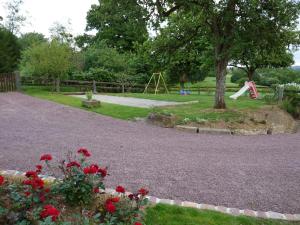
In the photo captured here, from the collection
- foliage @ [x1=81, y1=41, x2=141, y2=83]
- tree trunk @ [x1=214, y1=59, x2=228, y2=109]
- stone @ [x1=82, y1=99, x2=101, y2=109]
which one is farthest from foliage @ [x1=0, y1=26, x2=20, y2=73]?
tree trunk @ [x1=214, y1=59, x2=228, y2=109]

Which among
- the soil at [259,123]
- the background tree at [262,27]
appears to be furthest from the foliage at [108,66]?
the soil at [259,123]

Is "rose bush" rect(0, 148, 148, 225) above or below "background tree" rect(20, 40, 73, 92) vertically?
below

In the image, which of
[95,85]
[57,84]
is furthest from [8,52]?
[95,85]

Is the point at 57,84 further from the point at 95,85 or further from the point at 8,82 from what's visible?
the point at 8,82

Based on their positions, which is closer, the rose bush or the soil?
the rose bush

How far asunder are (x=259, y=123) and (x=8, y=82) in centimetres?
1820

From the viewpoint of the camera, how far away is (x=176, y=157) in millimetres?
6293

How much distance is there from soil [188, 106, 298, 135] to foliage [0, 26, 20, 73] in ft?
59.9

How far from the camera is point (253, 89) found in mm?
18953

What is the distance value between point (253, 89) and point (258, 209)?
16055mm

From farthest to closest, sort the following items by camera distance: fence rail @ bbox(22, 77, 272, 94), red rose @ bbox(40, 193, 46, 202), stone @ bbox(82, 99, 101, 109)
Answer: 1. fence rail @ bbox(22, 77, 272, 94)
2. stone @ bbox(82, 99, 101, 109)
3. red rose @ bbox(40, 193, 46, 202)

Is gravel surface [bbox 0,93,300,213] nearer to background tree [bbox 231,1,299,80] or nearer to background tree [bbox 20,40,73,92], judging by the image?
background tree [bbox 231,1,299,80]

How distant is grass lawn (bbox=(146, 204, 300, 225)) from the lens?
3432 millimetres

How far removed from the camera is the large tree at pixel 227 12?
1052 cm
